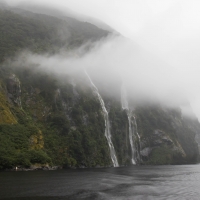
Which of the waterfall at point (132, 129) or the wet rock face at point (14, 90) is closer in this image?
the wet rock face at point (14, 90)

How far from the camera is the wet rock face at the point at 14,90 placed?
106 metres

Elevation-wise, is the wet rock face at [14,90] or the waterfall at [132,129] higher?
the wet rock face at [14,90]

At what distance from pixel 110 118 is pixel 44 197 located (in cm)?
10042

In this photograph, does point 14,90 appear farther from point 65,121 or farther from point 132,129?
point 132,129

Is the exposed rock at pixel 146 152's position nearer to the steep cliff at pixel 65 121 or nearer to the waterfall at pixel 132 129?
the steep cliff at pixel 65 121

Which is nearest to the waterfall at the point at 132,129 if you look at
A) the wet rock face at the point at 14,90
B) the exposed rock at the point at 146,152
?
the exposed rock at the point at 146,152

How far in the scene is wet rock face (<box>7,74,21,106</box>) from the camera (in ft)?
347

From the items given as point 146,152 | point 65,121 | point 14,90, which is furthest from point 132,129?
point 14,90

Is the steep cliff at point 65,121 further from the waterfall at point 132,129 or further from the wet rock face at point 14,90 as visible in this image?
the waterfall at point 132,129

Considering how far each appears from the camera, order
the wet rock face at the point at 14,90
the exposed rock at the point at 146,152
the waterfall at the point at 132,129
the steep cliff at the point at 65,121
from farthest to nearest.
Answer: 1. the exposed rock at the point at 146,152
2. the waterfall at the point at 132,129
3. the wet rock face at the point at 14,90
4. the steep cliff at the point at 65,121

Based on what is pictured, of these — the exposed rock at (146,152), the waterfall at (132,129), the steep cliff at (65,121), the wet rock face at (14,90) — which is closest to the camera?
the steep cliff at (65,121)

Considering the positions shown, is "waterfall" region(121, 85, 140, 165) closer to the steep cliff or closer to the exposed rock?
the steep cliff

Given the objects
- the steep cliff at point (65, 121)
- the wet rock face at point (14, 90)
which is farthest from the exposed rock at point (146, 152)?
the wet rock face at point (14, 90)

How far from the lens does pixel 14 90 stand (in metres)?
108
